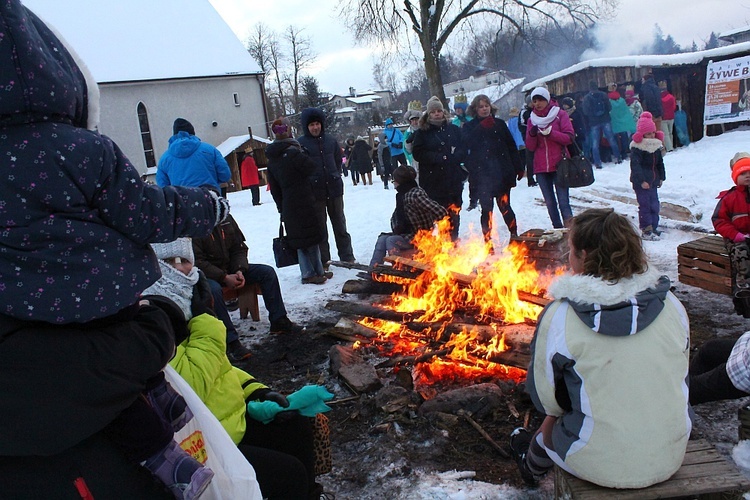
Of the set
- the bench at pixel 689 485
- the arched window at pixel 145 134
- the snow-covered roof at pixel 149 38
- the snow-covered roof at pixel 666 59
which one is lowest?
the bench at pixel 689 485

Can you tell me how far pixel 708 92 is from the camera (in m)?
15.6

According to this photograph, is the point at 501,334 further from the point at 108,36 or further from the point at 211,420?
the point at 108,36

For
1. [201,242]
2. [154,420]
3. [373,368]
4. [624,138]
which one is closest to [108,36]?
[624,138]

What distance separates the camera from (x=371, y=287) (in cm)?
716

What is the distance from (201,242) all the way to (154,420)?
429 centimetres

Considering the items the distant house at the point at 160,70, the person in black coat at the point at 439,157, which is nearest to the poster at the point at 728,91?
the person in black coat at the point at 439,157

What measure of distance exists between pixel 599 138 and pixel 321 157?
10278mm

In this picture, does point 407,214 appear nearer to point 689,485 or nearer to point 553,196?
Answer: point 553,196

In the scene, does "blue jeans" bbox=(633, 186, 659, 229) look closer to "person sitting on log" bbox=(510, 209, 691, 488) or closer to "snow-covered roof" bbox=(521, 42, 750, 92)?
"person sitting on log" bbox=(510, 209, 691, 488)

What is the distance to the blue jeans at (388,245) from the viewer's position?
23.7 ft

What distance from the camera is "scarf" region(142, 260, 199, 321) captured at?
148 inches

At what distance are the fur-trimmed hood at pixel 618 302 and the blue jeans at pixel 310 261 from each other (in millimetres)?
5747

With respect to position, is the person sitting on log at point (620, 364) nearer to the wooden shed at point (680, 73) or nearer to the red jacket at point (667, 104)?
the red jacket at point (667, 104)

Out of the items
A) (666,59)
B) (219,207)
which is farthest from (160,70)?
(219,207)
